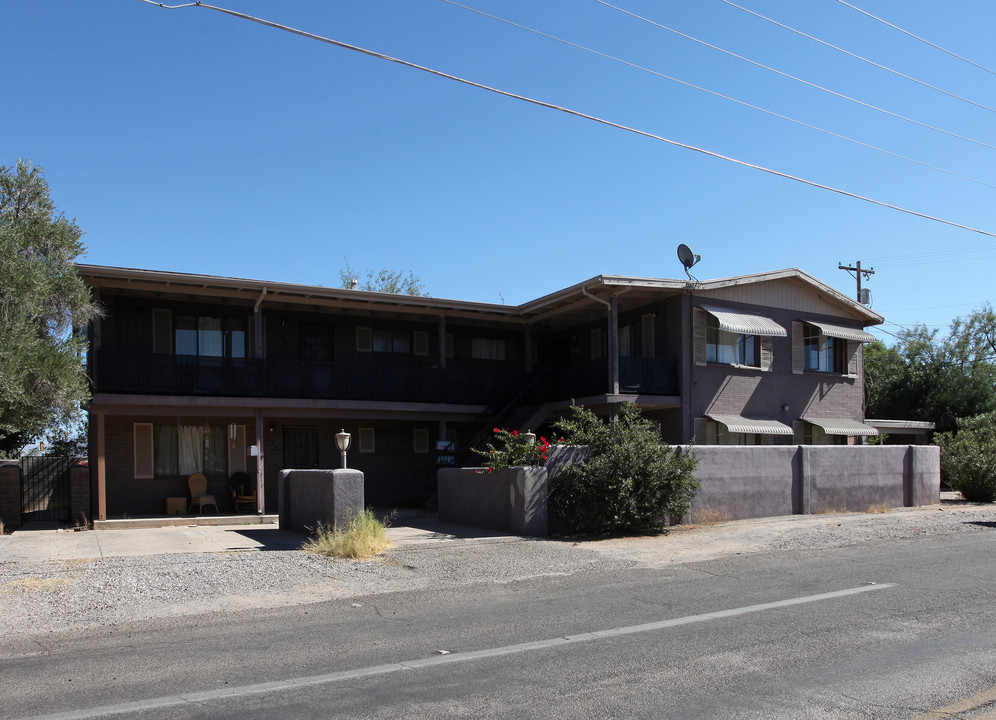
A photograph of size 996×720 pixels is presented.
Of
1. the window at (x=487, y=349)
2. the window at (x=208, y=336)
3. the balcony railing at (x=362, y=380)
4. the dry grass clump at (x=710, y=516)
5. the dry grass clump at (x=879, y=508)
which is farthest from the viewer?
the window at (x=487, y=349)

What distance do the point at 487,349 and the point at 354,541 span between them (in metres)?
13.2

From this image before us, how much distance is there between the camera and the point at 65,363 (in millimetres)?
12461

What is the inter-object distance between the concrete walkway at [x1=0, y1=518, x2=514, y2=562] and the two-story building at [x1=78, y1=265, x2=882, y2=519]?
2717mm

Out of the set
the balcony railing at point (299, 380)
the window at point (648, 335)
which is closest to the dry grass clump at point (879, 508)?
the window at point (648, 335)

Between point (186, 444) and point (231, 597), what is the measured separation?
1197 centimetres

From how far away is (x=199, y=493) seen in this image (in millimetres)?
20094

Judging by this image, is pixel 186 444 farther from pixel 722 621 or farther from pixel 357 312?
pixel 722 621

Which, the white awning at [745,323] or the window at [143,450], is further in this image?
the white awning at [745,323]

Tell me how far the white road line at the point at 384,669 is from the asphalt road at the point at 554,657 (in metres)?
0.02

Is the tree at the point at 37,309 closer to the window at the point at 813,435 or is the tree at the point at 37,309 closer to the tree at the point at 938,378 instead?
the window at the point at 813,435

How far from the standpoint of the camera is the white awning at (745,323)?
68.3 feet

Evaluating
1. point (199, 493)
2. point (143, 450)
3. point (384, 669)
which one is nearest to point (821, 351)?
point (199, 493)

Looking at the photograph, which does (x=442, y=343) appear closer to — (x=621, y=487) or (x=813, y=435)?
(x=621, y=487)

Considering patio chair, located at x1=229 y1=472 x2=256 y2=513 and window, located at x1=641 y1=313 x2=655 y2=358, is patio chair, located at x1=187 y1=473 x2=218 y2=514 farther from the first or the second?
window, located at x1=641 y1=313 x2=655 y2=358
